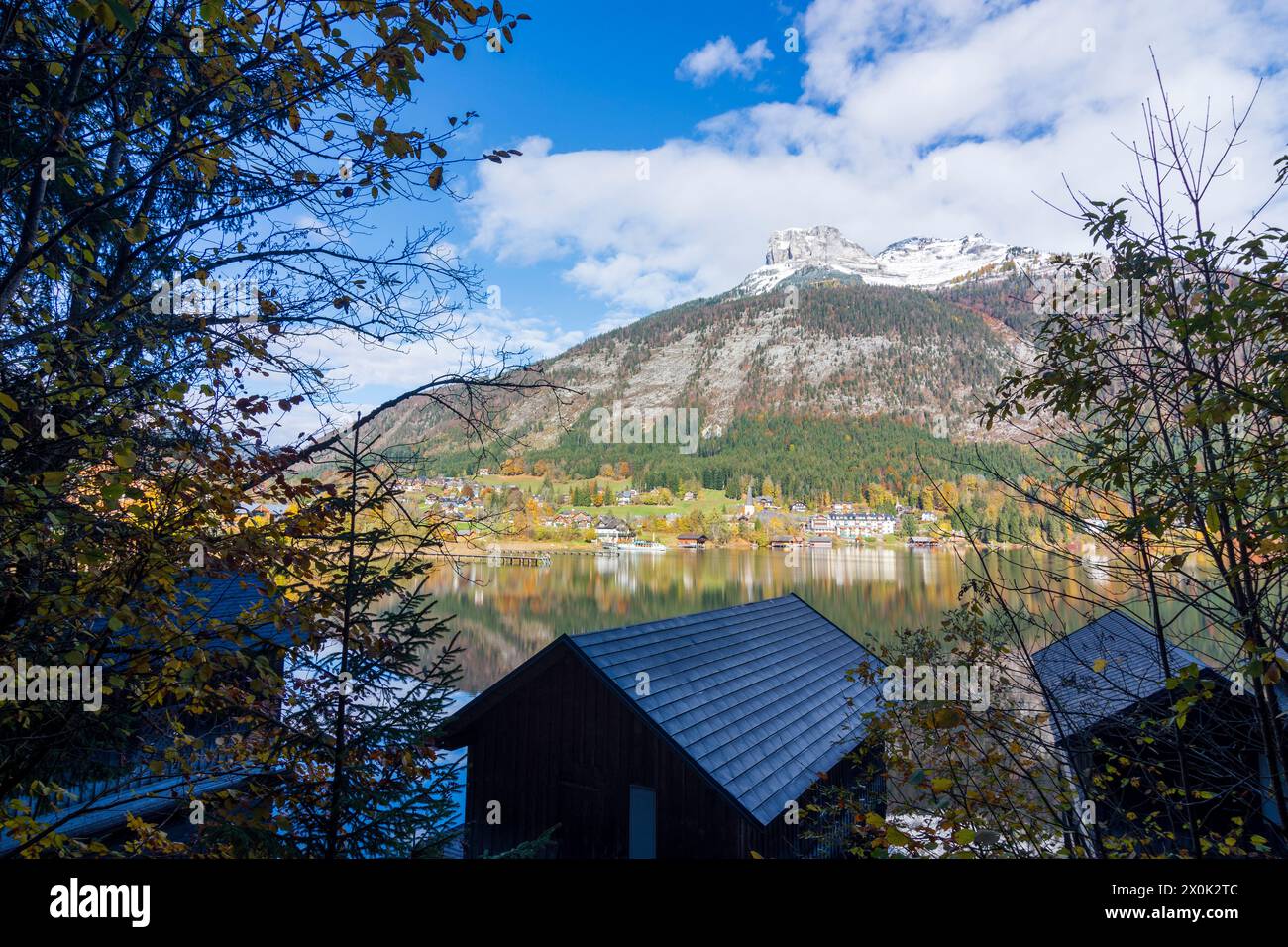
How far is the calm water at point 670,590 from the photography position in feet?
97.7

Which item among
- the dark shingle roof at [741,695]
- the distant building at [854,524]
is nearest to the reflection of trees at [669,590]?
the distant building at [854,524]

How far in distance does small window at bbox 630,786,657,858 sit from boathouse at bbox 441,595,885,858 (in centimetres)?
2

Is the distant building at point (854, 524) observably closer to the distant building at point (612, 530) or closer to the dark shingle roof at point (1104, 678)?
the distant building at point (612, 530)

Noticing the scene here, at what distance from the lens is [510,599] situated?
4150 centimetres

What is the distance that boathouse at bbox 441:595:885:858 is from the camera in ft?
24.0

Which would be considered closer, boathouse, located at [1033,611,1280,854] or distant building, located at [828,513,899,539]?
boathouse, located at [1033,611,1280,854]

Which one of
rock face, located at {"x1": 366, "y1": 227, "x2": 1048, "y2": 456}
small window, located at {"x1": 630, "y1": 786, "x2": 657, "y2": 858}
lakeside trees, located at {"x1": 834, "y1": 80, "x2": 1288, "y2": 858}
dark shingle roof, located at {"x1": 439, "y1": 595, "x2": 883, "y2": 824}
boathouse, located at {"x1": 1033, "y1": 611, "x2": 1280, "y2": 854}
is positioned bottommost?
small window, located at {"x1": 630, "y1": 786, "x2": 657, "y2": 858}

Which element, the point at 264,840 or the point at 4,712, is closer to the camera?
the point at 264,840

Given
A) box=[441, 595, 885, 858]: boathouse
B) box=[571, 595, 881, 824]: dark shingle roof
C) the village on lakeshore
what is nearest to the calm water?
the village on lakeshore

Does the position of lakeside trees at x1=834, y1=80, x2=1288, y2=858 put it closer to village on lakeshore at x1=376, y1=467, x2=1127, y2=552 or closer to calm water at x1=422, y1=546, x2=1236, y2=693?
calm water at x1=422, y1=546, x2=1236, y2=693

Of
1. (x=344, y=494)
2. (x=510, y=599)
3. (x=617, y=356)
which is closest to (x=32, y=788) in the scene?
(x=344, y=494)

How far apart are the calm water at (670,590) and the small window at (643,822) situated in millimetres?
19332
